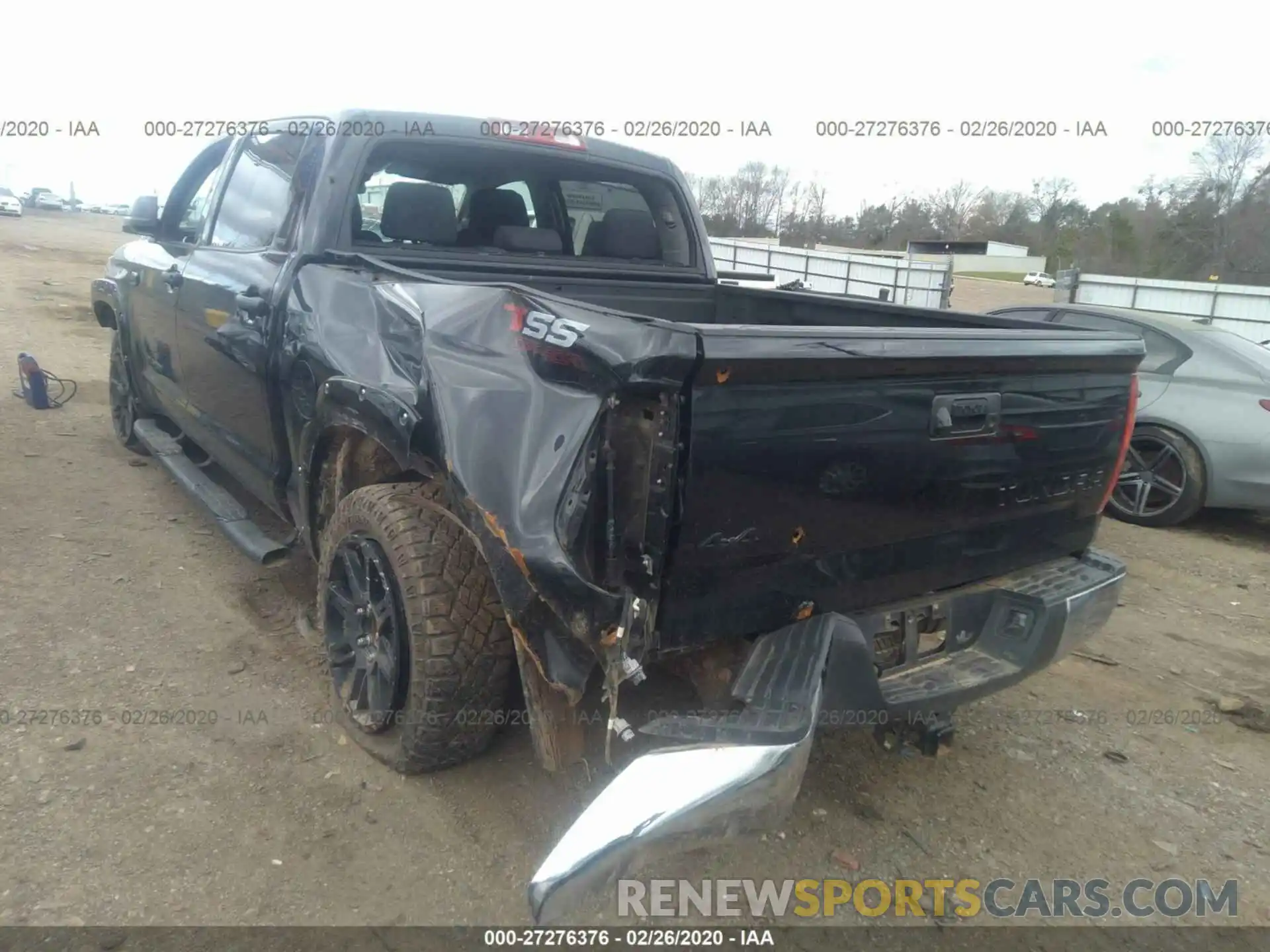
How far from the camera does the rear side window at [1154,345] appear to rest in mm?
6004

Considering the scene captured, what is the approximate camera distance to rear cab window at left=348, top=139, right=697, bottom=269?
344 cm

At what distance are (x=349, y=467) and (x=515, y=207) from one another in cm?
159

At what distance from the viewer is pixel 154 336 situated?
4652 millimetres

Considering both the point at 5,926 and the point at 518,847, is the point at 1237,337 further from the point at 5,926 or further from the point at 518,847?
the point at 5,926

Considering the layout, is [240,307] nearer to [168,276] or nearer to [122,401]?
[168,276]

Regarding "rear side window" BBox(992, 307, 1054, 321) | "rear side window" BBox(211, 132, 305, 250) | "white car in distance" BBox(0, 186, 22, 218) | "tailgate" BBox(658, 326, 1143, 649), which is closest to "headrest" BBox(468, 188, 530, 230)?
→ "rear side window" BBox(211, 132, 305, 250)

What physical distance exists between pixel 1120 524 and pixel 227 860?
575cm

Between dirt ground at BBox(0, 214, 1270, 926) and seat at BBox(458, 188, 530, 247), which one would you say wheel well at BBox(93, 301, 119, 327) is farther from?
seat at BBox(458, 188, 530, 247)

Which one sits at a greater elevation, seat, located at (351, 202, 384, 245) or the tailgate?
seat, located at (351, 202, 384, 245)

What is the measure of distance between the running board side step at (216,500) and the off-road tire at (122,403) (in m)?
0.50

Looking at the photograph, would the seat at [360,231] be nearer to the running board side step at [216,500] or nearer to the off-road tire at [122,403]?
the running board side step at [216,500]

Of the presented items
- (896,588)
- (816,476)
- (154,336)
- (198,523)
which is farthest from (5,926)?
(154,336)

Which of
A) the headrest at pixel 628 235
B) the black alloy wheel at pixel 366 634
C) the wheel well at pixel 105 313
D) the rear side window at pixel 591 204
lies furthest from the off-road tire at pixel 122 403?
the black alloy wheel at pixel 366 634

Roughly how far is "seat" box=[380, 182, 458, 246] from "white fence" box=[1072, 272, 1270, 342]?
41.6ft
